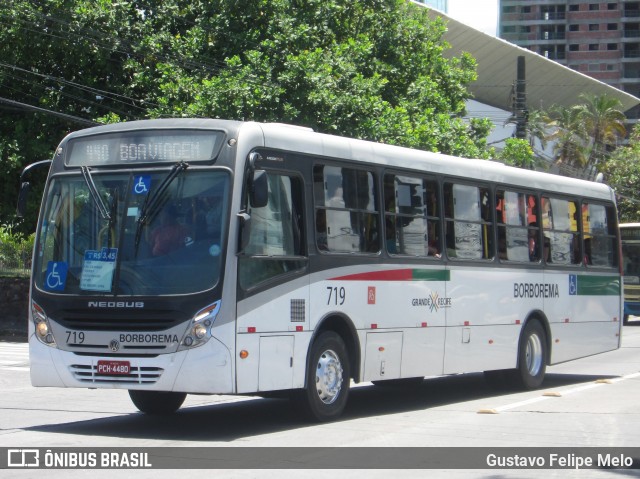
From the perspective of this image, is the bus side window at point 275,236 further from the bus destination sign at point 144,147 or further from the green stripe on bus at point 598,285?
the green stripe on bus at point 598,285

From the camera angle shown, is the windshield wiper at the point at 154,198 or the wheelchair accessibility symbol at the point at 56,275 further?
the wheelchair accessibility symbol at the point at 56,275

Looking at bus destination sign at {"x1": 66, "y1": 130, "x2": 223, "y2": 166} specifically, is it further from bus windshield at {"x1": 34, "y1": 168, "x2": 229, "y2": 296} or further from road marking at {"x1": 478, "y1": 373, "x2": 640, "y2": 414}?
road marking at {"x1": 478, "y1": 373, "x2": 640, "y2": 414}

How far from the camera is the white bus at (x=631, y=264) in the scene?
3812 cm

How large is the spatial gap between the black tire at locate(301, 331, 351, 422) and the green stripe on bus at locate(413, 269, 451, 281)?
1.88 m

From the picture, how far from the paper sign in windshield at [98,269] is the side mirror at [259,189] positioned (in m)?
1.47

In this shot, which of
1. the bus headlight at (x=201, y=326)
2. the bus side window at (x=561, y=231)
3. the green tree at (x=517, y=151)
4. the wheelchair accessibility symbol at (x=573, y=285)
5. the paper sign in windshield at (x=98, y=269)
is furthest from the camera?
the green tree at (x=517, y=151)

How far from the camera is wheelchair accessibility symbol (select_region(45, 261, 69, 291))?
11.1 metres

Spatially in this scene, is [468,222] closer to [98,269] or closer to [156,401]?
[156,401]

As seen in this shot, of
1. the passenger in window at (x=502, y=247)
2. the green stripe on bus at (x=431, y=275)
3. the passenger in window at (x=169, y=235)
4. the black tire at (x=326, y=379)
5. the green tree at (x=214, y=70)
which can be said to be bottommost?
the black tire at (x=326, y=379)

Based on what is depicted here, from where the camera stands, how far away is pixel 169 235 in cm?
1066

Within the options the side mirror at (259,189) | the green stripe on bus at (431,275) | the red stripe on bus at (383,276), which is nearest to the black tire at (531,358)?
the green stripe on bus at (431,275)

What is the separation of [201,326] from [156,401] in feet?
8.21

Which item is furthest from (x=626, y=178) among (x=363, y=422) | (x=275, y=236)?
(x=275, y=236)

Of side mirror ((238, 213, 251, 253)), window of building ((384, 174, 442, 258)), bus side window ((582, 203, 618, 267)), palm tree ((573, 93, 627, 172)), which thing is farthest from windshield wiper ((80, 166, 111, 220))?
palm tree ((573, 93, 627, 172))
